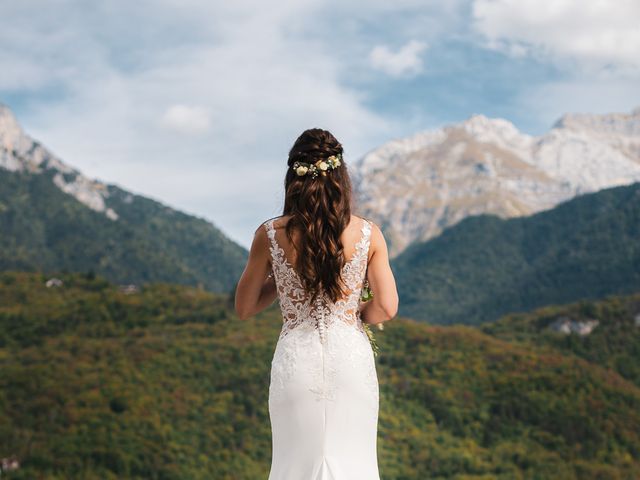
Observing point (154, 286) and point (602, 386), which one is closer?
point (602, 386)

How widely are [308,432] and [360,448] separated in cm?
28

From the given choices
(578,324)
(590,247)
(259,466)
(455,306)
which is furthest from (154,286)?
(455,306)

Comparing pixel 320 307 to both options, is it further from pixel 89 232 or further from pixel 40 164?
pixel 40 164

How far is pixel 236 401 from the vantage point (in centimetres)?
5328

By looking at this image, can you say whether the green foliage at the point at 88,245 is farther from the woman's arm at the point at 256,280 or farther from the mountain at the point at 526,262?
the woman's arm at the point at 256,280

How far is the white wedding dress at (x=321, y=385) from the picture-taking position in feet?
14.2

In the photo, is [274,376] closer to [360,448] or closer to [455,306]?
[360,448]

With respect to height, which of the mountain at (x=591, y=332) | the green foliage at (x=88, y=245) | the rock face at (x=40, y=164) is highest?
the rock face at (x=40, y=164)

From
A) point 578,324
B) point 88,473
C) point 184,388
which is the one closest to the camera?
point 88,473

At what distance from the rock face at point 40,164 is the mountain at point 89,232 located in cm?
16

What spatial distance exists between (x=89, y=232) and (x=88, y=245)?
155 inches

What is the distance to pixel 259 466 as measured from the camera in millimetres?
48094

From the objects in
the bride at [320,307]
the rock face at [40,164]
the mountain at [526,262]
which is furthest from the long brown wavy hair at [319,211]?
the rock face at [40,164]

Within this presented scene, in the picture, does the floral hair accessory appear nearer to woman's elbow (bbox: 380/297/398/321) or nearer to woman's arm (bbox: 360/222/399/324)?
woman's arm (bbox: 360/222/399/324)
